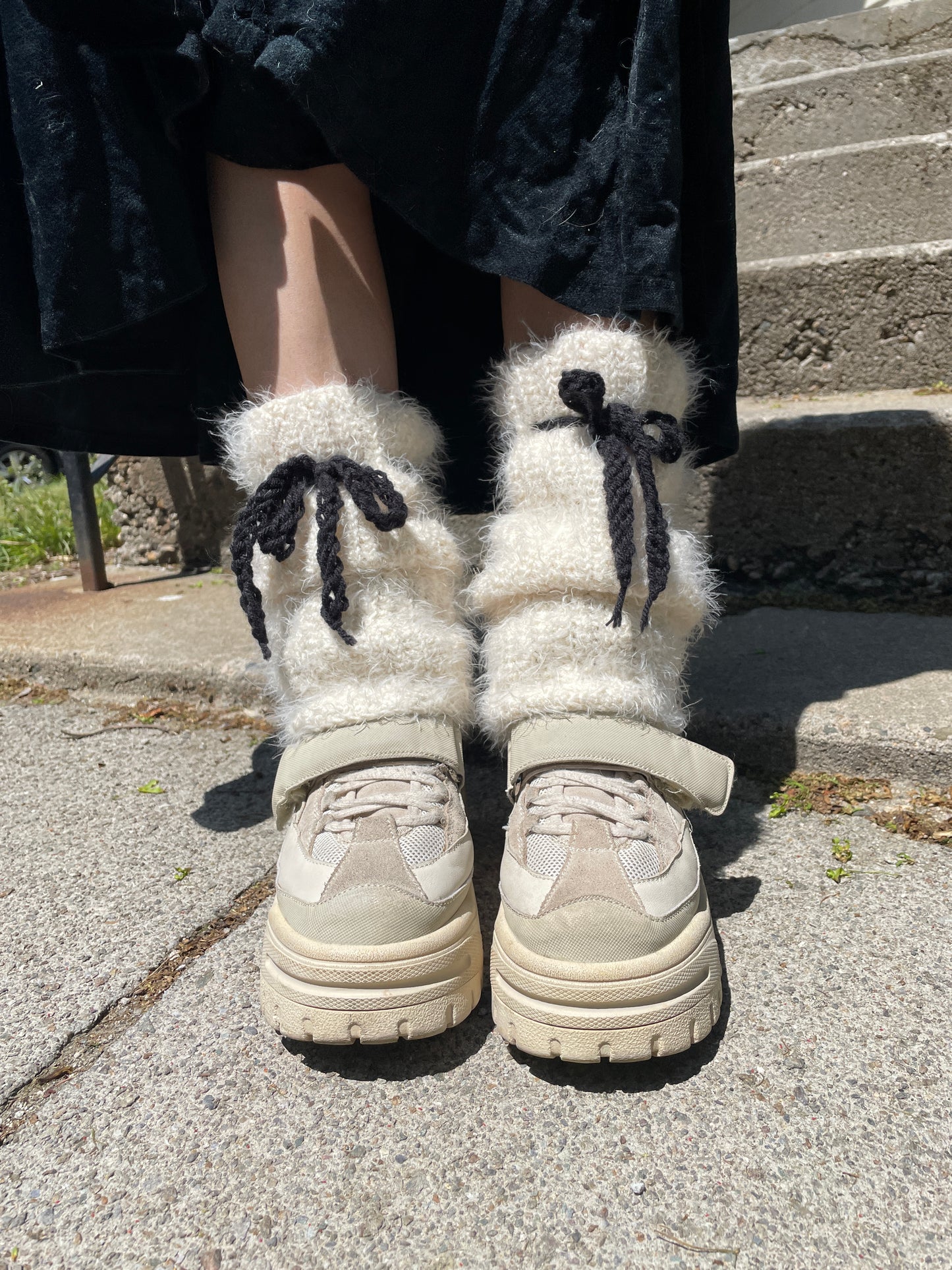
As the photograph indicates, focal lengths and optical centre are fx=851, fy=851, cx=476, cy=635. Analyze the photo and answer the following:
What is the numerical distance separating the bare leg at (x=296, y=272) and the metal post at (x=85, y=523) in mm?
1380

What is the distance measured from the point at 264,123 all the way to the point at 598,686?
69cm

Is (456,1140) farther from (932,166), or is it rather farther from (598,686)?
(932,166)

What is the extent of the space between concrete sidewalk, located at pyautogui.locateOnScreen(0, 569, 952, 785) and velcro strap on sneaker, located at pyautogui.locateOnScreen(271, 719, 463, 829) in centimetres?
22

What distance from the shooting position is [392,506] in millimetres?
927

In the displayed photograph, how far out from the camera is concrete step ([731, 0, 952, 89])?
2.69 m

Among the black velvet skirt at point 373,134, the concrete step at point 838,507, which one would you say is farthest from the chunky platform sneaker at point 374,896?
the concrete step at point 838,507

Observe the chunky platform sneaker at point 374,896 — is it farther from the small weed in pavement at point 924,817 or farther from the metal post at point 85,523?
the metal post at point 85,523

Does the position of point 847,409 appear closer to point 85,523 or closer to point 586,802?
point 586,802

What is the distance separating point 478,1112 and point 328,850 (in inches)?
10.9

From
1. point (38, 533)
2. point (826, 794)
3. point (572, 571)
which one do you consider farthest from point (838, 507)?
Result: point (38, 533)

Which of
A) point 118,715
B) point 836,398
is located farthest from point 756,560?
point 118,715

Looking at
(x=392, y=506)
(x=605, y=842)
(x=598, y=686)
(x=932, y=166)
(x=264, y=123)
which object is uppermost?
(x=932, y=166)

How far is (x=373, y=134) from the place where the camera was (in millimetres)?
866

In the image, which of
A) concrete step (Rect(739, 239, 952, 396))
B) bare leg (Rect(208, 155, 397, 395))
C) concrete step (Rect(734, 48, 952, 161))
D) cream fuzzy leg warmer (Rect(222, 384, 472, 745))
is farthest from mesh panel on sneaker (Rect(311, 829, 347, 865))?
concrete step (Rect(734, 48, 952, 161))
